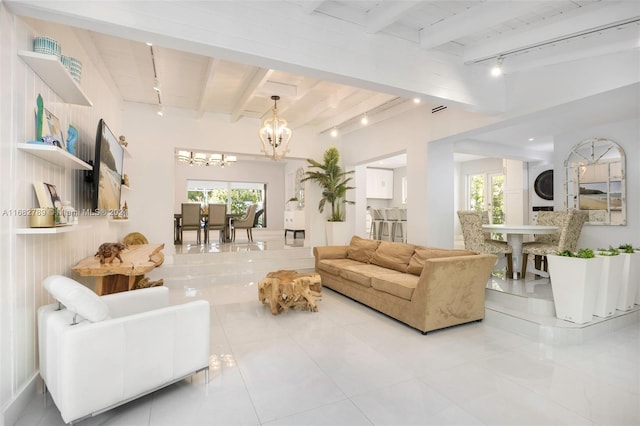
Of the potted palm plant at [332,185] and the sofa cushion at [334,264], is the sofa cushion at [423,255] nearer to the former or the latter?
the sofa cushion at [334,264]

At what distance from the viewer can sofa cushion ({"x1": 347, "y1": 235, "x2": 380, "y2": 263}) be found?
4940 millimetres

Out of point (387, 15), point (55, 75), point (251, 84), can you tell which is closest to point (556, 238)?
point (387, 15)

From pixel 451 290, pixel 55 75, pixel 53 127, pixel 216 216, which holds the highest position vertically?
pixel 55 75

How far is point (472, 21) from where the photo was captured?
289 cm

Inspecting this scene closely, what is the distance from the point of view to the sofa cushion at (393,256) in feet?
13.9

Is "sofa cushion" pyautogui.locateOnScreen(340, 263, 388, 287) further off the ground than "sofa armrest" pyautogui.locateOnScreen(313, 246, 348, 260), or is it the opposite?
"sofa armrest" pyautogui.locateOnScreen(313, 246, 348, 260)

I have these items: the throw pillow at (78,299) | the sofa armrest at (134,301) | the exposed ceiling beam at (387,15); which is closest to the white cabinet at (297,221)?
the exposed ceiling beam at (387,15)

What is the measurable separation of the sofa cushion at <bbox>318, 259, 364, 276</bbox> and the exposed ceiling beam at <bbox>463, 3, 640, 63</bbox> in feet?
9.98

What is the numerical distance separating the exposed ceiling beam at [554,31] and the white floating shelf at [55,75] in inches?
150

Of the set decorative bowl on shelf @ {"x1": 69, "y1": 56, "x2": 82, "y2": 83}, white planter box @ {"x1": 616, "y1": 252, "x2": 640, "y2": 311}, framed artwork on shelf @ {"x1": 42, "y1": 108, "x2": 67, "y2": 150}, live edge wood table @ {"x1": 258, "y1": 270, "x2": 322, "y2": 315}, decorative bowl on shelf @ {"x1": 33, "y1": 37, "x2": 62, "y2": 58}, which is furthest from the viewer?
live edge wood table @ {"x1": 258, "y1": 270, "x2": 322, "y2": 315}

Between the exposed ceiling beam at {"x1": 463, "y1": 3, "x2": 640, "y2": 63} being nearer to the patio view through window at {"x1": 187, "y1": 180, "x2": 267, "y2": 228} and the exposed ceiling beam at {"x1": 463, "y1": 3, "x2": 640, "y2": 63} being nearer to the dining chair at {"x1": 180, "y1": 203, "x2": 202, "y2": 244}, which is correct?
the dining chair at {"x1": 180, "y1": 203, "x2": 202, "y2": 244}

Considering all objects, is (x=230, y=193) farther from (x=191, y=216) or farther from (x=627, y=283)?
(x=627, y=283)

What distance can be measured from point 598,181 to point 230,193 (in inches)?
400

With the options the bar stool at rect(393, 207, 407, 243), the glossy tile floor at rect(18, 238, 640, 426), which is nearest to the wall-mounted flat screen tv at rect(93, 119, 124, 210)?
the glossy tile floor at rect(18, 238, 640, 426)
